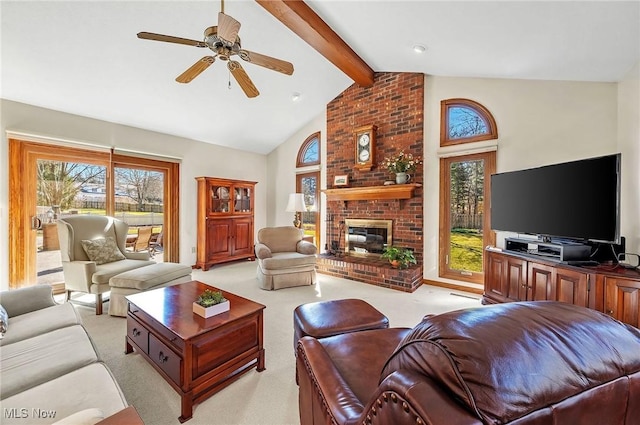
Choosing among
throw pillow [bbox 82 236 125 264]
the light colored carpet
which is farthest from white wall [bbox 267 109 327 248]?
throw pillow [bbox 82 236 125 264]

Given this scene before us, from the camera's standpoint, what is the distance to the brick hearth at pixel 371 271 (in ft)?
12.6

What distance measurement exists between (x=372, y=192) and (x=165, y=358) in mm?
3593

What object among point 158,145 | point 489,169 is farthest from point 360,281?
point 158,145

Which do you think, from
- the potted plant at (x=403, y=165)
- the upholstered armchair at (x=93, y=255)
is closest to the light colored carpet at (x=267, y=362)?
the upholstered armchair at (x=93, y=255)

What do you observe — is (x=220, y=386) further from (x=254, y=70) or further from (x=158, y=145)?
(x=158, y=145)

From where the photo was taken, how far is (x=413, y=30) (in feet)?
9.52

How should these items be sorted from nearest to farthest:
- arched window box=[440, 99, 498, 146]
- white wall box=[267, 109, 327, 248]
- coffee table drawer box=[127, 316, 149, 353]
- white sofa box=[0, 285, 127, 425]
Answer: white sofa box=[0, 285, 127, 425]
coffee table drawer box=[127, 316, 149, 353]
arched window box=[440, 99, 498, 146]
white wall box=[267, 109, 327, 248]

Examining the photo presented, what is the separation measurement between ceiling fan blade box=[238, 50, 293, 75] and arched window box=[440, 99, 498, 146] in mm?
2708

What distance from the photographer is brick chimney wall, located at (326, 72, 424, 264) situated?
13.9 feet

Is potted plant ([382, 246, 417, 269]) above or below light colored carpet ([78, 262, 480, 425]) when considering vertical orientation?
above

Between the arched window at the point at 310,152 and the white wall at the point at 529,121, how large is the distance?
89.8 inches

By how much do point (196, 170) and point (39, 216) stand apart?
7.44ft

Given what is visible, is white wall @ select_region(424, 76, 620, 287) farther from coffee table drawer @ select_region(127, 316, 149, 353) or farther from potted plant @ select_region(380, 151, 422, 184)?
coffee table drawer @ select_region(127, 316, 149, 353)

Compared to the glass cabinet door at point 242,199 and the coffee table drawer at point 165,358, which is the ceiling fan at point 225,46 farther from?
the glass cabinet door at point 242,199
